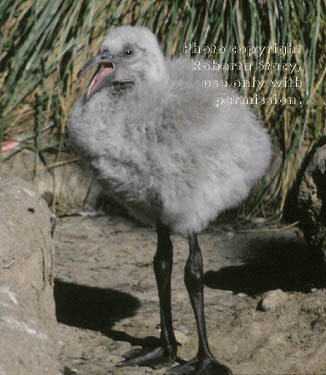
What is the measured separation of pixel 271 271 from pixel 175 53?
5.69 feet

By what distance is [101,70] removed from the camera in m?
2.93

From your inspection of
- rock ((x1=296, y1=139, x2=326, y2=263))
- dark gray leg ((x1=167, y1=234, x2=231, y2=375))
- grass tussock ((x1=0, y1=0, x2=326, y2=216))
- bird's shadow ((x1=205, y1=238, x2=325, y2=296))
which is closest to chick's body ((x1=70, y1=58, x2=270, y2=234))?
dark gray leg ((x1=167, y1=234, x2=231, y2=375))

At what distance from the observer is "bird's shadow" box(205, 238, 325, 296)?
379cm

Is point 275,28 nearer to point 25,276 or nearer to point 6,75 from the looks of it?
point 6,75

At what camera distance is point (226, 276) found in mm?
3982

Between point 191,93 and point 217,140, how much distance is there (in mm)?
215

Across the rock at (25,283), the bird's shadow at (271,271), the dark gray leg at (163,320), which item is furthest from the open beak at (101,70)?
the bird's shadow at (271,271)

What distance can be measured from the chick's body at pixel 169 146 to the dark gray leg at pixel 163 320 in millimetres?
273

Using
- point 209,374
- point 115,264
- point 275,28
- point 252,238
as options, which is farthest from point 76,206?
point 209,374

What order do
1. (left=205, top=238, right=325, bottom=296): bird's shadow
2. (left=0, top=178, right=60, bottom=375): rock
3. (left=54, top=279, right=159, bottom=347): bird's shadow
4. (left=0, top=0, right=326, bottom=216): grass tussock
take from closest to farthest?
(left=0, top=178, right=60, bottom=375): rock
(left=54, top=279, right=159, bottom=347): bird's shadow
(left=205, top=238, right=325, bottom=296): bird's shadow
(left=0, top=0, right=326, bottom=216): grass tussock

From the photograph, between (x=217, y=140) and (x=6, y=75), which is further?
(x=6, y=75)

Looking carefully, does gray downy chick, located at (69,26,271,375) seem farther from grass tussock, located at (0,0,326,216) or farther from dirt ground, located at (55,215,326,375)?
grass tussock, located at (0,0,326,216)

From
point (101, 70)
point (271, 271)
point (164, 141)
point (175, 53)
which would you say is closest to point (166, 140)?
point (164, 141)

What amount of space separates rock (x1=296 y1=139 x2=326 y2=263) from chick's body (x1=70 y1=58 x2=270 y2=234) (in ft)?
2.75
